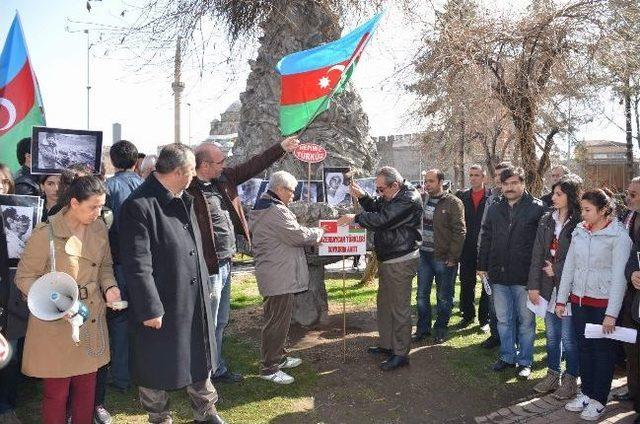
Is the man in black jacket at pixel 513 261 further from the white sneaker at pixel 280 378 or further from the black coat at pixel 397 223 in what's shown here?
the white sneaker at pixel 280 378

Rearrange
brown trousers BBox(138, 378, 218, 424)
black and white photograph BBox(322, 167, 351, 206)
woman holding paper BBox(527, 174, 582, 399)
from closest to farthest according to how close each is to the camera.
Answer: brown trousers BBox(138, 378, 218, 424) → woman holding paper BBox(527, 174, 582, 399) → black and white photograph BBox(322, 167, 351, 206)

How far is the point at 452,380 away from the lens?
5449 millimetres

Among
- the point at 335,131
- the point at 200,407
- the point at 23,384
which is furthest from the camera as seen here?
the point at 335,131

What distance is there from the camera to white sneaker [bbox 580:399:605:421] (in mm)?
4266

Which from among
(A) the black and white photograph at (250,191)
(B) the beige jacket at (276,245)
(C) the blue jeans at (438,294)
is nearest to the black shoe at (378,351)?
(C) the blue jeans at (438,294)

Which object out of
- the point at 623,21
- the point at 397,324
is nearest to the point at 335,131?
the point at 397,324

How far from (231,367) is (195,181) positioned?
6.92 feet

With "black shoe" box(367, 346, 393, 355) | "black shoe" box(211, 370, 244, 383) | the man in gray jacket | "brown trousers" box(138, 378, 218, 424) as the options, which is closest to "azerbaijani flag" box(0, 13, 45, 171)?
the man in gray jacket

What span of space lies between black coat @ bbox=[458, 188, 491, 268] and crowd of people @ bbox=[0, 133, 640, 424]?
0.46 ft

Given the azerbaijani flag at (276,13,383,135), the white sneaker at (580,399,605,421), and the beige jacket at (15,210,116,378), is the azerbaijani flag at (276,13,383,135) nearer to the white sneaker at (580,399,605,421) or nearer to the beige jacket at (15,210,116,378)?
the beige jacket at (15,210,116,378)

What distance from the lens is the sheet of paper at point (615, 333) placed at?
13.6ft

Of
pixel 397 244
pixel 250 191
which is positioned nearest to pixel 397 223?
pixel 397 244

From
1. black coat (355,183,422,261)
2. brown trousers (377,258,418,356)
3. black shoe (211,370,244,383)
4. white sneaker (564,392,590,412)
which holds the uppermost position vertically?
black coat (355,183,422,261)

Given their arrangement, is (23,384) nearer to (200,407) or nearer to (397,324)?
(200,407)
